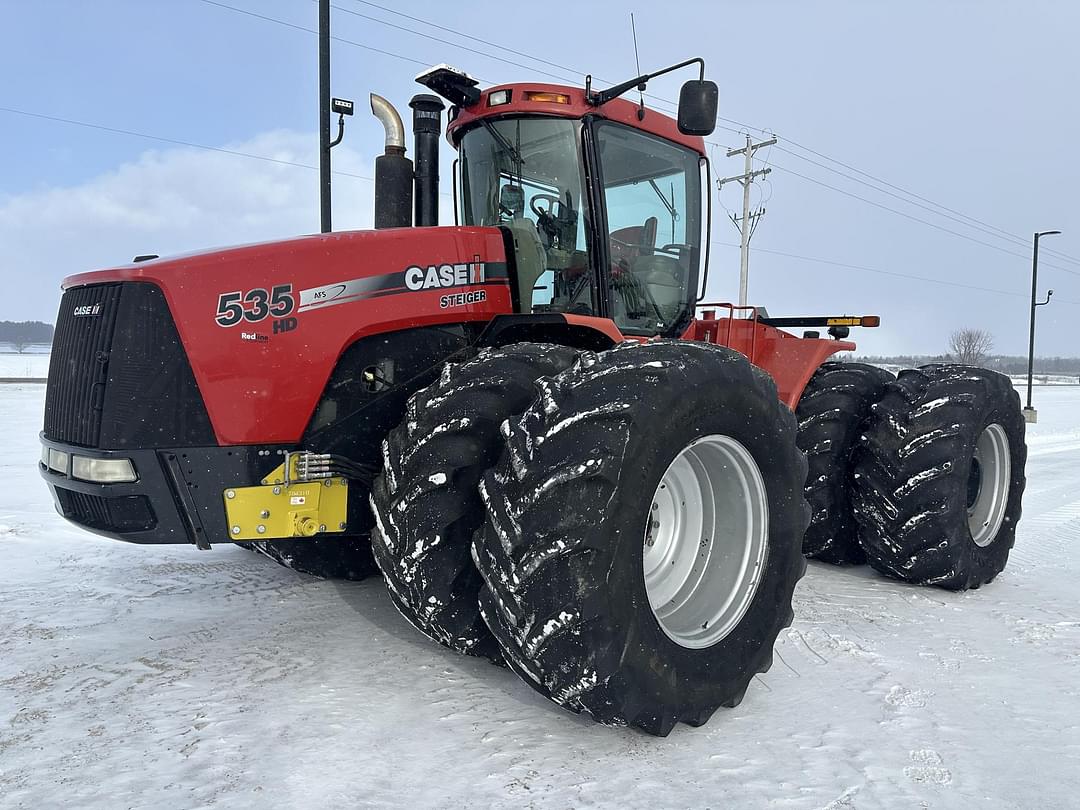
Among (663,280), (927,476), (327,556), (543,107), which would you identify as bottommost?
(327,556)

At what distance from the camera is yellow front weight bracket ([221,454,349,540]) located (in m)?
2.79

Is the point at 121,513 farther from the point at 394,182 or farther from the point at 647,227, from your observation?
the point at 647,227

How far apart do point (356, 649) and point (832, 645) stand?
6.69ft

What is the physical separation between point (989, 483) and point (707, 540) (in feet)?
9.25

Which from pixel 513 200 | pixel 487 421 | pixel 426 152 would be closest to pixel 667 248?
pixel 513 200

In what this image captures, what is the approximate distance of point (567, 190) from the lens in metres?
3.72

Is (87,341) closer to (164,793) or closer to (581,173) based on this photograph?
(164,793)

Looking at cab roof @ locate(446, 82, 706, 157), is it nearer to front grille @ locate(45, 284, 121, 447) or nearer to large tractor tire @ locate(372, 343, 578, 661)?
large tractor tire @ locate(372, 343, 578, 661)

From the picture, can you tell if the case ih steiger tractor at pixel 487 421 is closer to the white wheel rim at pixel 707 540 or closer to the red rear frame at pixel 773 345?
the white wheel rim at pixel 707 540

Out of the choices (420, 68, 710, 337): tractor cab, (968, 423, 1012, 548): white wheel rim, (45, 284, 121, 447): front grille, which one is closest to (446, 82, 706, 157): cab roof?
(420, 68, 710, 337): tractor cab

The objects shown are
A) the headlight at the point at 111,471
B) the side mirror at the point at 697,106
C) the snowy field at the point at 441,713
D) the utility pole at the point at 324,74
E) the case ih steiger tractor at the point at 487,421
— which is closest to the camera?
the snowy field at the point at 441,713

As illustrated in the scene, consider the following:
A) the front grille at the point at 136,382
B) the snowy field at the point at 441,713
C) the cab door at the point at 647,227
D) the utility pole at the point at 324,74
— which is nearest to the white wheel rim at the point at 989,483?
the snowy field at the point at 441,713

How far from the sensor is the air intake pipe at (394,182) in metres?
3.92

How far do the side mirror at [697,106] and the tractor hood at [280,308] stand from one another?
1.28 m
